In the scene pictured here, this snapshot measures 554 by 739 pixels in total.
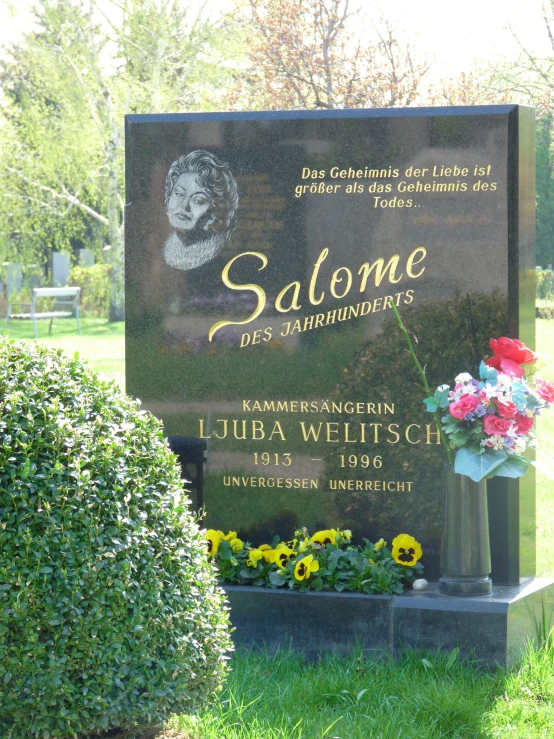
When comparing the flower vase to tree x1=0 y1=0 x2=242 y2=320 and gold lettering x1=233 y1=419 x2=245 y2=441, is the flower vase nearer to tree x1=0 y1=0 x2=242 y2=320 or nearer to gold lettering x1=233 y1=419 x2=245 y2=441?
gold lettering x1=233 y1=419 x2=245 y2=441

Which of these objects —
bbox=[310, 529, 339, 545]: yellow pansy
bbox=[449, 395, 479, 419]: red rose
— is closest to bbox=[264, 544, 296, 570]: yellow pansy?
bbox=[310, 529, 339, 545]: yellow pansy

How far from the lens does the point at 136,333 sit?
5.21m

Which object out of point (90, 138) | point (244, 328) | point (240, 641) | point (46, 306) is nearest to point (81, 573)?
point (240, 641)

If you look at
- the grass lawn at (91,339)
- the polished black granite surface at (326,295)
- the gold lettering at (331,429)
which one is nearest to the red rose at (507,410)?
the polished black granite surface at (326,295)

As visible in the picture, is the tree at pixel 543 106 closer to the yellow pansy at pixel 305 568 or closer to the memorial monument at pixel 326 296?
the memorial monument at pixel 326 296

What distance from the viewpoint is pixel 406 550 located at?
4.68 m

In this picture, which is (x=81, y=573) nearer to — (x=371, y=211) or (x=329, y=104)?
(x=371, y=211)

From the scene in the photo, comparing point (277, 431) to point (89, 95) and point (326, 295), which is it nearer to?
point (326, 295)

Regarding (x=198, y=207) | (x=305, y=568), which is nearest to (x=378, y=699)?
(x=305, y=568)

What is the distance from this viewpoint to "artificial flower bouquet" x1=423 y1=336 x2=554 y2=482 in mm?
4156

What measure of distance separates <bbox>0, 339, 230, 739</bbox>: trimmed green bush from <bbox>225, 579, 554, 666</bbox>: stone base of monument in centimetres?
128

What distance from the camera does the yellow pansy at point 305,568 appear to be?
4.49 metres

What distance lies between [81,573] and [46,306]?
89.2 feet

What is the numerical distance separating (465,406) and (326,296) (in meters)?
1.06
